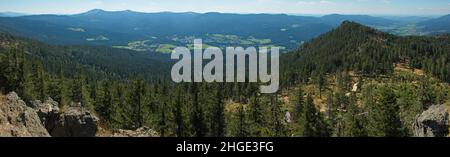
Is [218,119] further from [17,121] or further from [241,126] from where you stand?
[17,121]

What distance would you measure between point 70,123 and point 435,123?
51.4 m

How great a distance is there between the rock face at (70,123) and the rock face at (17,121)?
423 inches

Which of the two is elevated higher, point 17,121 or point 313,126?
point 17,121

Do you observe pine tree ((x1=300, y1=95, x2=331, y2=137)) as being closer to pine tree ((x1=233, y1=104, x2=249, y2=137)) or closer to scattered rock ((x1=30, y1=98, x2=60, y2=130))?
pine tree ((x1=233, y1=104, x2=249, y2=137))

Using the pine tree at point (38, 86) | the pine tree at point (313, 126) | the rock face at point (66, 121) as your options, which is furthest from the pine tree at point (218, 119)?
the pine tree at point (38, 86)

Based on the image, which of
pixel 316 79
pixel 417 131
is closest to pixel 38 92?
pixel 417 131

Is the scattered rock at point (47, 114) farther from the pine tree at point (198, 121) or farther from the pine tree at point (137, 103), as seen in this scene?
the pine tree at point (137, 103)

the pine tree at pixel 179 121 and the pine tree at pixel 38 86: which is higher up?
the pine tree at pixel 38 86

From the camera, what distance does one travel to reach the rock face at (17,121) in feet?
130

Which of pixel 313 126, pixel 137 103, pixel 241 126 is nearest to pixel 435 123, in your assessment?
pixel 313 126

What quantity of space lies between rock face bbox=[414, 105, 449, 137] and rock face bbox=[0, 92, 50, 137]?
5074 centimetres

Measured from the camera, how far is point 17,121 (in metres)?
44.2
